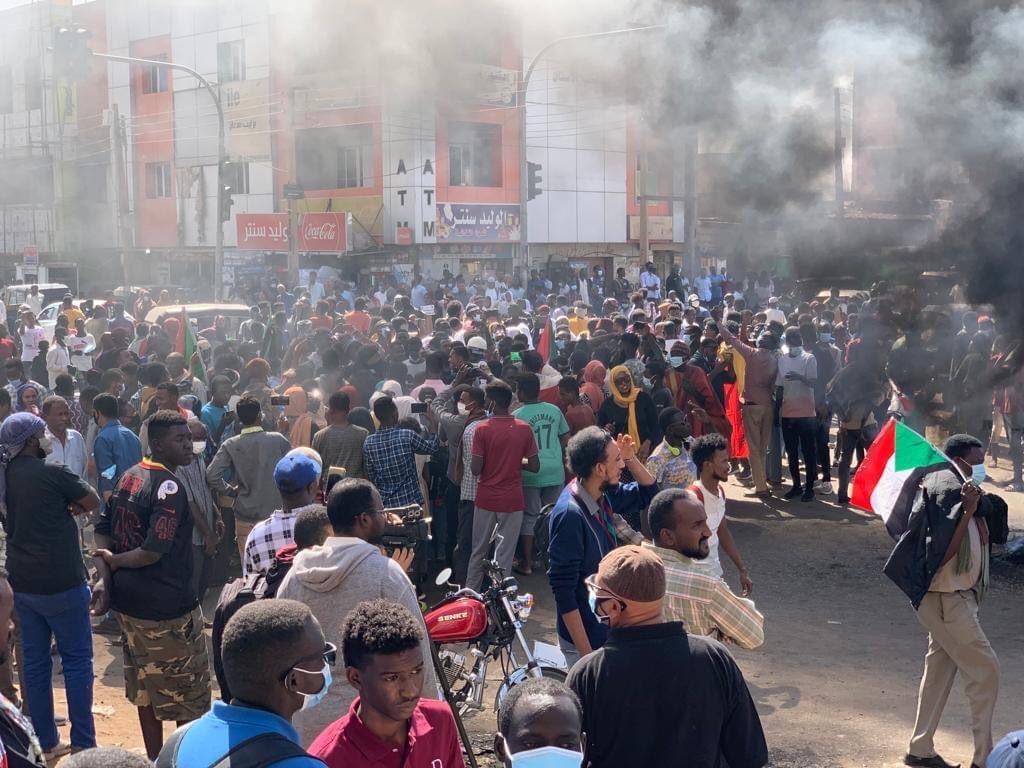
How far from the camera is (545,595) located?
846cm

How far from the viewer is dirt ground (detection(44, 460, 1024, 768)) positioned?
6.01 metres

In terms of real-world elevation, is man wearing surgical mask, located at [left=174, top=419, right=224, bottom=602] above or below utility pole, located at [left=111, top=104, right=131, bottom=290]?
below

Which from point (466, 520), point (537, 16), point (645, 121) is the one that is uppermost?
point (537, 16)

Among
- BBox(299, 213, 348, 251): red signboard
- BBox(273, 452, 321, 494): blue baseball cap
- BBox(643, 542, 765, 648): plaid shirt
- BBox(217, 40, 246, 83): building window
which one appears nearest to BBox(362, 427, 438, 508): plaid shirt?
BBox(273, 452, 321, 494): blue baseball cap

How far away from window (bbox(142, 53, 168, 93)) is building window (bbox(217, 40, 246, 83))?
5.10 m

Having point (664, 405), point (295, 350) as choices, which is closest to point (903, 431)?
point (664, 405)

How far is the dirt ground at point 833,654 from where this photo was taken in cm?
601

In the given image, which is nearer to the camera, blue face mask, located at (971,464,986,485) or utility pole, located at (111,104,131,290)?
blue face mask, located at (971,464,986,485)

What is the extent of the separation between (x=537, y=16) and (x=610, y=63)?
93 cm

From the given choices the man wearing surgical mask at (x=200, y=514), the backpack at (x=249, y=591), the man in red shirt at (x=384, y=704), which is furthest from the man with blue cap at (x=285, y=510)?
the man in red shirt at (x=384, y=704)

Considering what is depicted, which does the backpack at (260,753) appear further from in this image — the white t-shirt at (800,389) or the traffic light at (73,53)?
the traffic light at (73,53)

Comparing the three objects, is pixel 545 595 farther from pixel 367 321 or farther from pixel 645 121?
pixel 367 321

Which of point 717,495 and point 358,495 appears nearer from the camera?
point 358,495

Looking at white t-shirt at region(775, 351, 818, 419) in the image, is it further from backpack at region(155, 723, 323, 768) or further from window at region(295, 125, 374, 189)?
window at region(295, 125, 374, 189)
